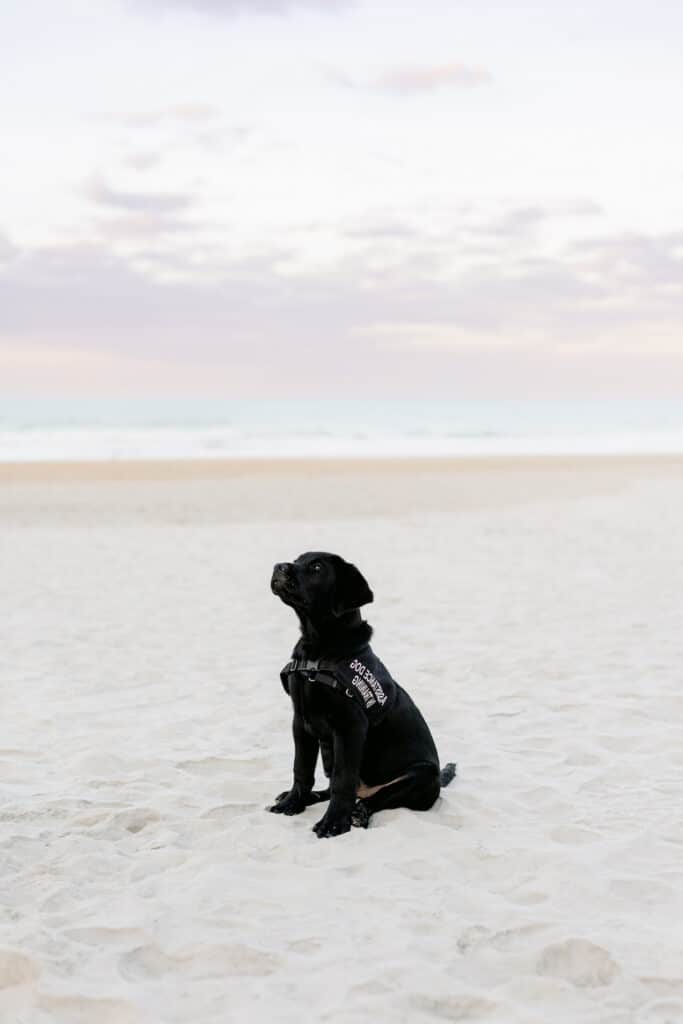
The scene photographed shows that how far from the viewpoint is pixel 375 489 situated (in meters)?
24.0

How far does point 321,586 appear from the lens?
4.50m

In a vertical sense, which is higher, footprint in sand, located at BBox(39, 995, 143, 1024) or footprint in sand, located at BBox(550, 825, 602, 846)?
footprint in sand, located at BBox(550, 825, 602, 846)

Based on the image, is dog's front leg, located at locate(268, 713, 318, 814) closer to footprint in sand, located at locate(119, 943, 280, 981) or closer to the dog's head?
the dog's head

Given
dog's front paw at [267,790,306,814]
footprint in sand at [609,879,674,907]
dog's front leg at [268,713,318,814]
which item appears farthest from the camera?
dog's front paw at [267,790,306,814]

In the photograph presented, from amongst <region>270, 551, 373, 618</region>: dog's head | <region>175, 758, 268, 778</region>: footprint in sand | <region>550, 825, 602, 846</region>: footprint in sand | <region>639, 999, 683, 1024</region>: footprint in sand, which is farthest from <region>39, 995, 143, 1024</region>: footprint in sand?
<region>175, 758, 268, 778</region>: footprint in sand

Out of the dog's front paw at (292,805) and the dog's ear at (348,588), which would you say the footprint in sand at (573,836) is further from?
the dog's ear at (348,588)

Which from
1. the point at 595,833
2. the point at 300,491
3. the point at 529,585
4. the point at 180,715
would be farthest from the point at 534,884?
the point at 300,491

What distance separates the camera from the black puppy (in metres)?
4.46

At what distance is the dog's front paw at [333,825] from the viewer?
14.7 feet

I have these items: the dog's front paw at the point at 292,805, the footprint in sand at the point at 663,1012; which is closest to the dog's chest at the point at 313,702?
the dog's front paw at the point at 292,805

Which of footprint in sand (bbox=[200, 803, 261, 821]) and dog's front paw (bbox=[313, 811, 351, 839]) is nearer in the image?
dog's front paw (bbox=[313, 811, 351, 839])

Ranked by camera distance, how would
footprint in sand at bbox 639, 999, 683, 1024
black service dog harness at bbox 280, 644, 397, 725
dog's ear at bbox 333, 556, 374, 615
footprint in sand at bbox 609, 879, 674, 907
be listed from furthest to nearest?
dog's ear at bbox 333, 556, 374, 615, black service dog harness at bbox 280, 644, 397, 725, footprint in sand at bbox 609, 879, 674, 907, footprint in sand at bbox 639, 999, 683, 1024

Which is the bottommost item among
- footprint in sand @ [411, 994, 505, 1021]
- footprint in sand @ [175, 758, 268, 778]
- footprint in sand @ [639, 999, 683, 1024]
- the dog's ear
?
footprint in sand @ [175, 758, 268, 778]

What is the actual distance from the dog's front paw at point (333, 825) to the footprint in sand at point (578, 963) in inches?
47.1
